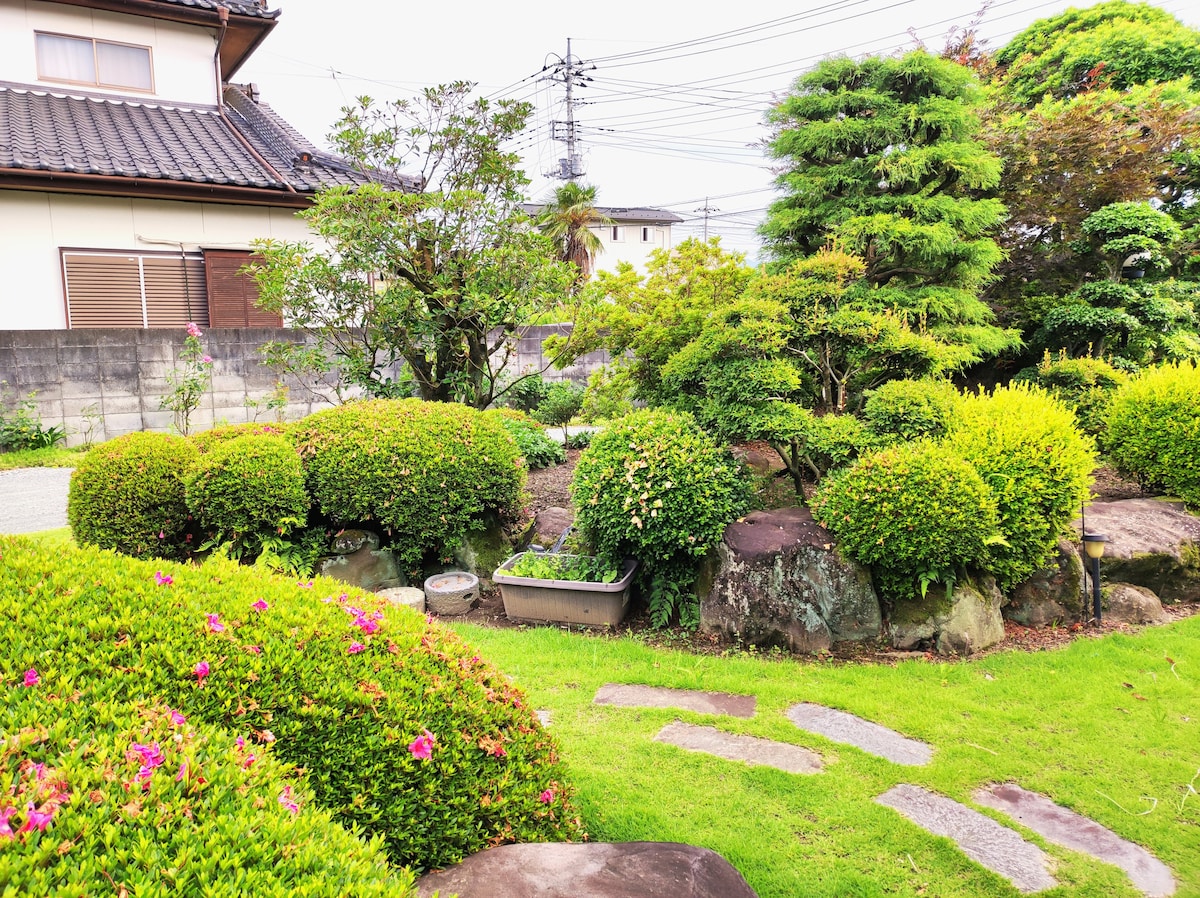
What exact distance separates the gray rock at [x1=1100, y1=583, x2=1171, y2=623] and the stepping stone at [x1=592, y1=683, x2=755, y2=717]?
9.37 ft

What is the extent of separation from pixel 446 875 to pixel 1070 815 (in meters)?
2.63

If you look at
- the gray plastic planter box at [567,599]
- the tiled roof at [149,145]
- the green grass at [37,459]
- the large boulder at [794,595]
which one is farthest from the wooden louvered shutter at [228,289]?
the large boulder at [794,595]

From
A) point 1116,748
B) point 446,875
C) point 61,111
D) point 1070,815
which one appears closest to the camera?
point 446,875

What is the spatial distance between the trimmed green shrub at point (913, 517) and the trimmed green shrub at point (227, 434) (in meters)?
4.09

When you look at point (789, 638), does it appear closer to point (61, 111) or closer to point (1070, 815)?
point (1070, 815)

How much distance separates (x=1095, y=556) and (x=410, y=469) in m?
4.68

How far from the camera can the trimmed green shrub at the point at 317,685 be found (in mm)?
1768

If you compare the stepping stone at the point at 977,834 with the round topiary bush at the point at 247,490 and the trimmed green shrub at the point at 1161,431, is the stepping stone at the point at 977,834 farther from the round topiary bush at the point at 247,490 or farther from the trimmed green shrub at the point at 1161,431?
the trimmed green shrub at the point at 1161,431

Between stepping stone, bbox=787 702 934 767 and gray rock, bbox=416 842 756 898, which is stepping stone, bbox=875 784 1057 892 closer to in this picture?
stepping stone, bbox=787 702 934 767

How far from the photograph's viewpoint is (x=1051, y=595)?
4.97 meters

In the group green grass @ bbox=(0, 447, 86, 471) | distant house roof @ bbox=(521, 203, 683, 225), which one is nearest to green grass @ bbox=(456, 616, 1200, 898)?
green grass @ bbox=(0, 447, 86, 471)

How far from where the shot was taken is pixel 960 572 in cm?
460

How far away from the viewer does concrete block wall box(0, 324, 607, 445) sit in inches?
358

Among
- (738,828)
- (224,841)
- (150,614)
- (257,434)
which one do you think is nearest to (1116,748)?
(738,828)
